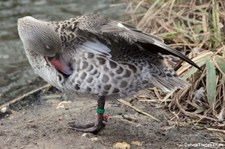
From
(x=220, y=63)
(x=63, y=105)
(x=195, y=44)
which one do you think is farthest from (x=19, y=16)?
(x=220, y=63)

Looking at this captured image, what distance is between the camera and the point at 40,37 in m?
4.57

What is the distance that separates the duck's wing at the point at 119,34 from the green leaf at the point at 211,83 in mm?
716

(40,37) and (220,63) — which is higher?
(40,37)

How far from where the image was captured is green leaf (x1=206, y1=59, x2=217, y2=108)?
5.03 metres

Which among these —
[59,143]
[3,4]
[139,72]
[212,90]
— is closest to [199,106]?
[212,90]

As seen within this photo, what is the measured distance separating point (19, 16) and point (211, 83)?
174 inches

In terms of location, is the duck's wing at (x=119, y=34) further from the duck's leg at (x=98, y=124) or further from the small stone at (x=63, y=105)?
the small stone at (x=63, y=105)

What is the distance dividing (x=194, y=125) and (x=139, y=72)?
82cm

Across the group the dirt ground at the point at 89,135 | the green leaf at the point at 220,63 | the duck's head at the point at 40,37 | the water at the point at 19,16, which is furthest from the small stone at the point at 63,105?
the green leaf at the point at 220,63

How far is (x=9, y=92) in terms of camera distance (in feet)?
21.0

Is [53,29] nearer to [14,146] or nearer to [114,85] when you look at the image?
[114,85]

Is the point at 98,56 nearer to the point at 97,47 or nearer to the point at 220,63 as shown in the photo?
the point at 97,47

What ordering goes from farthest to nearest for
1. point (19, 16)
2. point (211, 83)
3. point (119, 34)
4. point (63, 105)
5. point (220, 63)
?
point (19, 16) < point (63, 105) < point (220, 63) < point (211, 83) < point (119, 34)

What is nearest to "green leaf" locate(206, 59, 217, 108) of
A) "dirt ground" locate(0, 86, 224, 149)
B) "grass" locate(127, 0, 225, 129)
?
"grass" locate(127, 0, 225, 129)
